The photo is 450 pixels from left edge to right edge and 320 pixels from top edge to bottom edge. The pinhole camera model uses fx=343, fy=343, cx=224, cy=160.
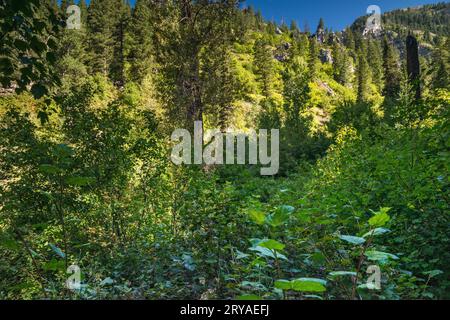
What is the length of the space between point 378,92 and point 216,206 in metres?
101

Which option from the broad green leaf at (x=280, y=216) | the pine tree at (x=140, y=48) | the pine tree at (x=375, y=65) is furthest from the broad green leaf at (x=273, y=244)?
the pine tree at (x=375, y=65)

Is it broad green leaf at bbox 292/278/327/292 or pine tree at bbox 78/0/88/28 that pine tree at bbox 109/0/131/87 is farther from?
broad green leaf at bbox 292/278/327/292

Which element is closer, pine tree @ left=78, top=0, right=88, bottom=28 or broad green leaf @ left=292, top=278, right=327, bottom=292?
broad green leaf @ left=292, top=278, right=327, bottom=292

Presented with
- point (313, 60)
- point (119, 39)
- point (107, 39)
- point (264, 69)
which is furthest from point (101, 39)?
point (313, 60)

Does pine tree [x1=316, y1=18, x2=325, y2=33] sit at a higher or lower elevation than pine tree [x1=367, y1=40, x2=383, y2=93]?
higher

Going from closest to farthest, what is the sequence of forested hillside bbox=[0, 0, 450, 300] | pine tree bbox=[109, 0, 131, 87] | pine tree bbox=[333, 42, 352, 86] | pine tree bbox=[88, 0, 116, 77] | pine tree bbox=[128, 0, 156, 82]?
forested hillside bbox=[0, 0, 450, 300]
pine tree bbox=[128, 0, 156, 82]
pine tree bbox=[88, 0, 116, 77]
pine tree bbox=[109, 0, 131, 87]
pine tree bbox=[333, 42, 352, 86]

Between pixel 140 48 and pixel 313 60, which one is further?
pixel 313 60

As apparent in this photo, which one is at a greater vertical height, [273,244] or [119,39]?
[119,39]

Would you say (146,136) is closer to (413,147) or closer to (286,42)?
(413,147)

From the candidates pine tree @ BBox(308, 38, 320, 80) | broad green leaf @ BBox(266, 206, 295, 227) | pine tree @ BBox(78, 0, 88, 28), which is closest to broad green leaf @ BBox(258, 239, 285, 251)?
broad green leaf @ BBox(266, 206, 295, 227)

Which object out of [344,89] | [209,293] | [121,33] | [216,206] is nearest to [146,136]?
[216,206]

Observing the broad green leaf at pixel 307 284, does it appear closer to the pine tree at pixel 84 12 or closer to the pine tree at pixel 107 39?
the pine tree at pixel 107 39

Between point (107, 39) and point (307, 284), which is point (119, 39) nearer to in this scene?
point (107, 39)
